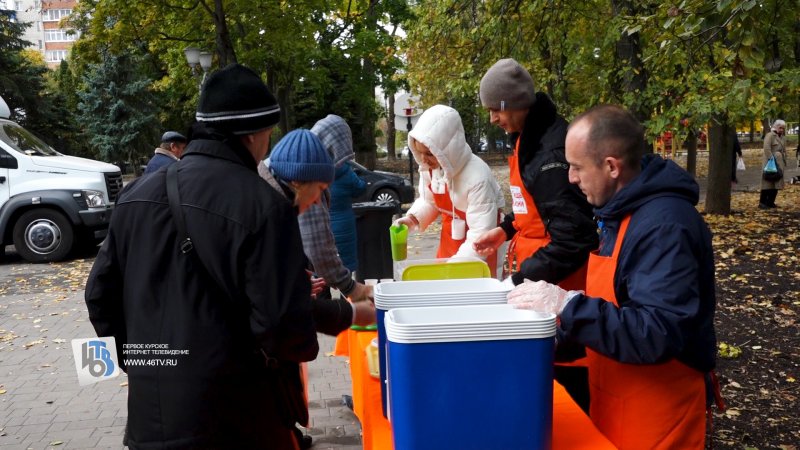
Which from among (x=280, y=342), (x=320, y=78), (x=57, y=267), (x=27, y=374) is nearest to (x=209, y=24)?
(x=320, y=78)

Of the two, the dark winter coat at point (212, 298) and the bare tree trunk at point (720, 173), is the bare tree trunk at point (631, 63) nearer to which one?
the bare tree trunk at point (720, 173)

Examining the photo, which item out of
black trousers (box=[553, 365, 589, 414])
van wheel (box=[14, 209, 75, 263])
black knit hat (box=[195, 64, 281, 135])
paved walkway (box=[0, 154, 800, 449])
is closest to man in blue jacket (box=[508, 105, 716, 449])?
black trousers (box=[553, 365, 589, 414])

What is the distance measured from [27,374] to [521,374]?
5859 millimetres

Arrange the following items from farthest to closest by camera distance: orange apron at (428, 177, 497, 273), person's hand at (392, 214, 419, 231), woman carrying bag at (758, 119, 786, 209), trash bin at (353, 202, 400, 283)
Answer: woman carrying bag at (758, 119, 786, 209) < trash bin at (353, 202, 400, 283) < person's hand at (392, 214, 419, 231) < orange apron at (428, 177, 497, 273)

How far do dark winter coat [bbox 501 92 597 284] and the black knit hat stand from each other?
1.21 m

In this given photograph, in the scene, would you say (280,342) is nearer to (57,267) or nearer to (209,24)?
(57,267)

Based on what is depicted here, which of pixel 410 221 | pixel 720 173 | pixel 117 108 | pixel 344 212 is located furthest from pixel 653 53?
pixel 117 108

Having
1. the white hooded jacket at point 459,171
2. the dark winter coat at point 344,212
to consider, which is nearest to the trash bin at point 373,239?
the dark winter coat at point 344,212

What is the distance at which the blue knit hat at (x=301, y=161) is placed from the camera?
10.2ft

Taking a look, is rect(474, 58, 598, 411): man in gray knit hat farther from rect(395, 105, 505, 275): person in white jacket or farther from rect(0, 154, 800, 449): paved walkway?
rect(0, 154, 800, 449): paved walkway

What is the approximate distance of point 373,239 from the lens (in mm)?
7105

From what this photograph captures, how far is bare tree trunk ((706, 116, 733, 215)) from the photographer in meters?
12.9

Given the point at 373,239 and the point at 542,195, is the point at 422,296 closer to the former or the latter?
the point at 542,195

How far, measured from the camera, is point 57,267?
1151 centimetres
